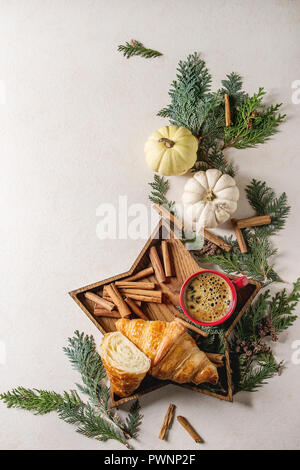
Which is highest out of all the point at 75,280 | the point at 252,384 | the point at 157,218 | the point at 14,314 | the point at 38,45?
the point at 38,45

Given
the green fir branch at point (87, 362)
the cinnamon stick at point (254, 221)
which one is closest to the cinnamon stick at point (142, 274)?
the green fir branch at point (87, 362)

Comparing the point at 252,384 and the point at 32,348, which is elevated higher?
the point at 32,348

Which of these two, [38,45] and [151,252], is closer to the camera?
[151,252]

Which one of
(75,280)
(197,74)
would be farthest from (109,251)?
(197,74)

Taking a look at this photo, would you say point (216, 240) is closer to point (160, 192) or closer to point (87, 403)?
point (160, 192)

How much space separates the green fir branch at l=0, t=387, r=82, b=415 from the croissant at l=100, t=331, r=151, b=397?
0.31 m

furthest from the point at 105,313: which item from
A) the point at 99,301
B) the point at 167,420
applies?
the point at 167,420

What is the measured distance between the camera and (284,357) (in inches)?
73.7

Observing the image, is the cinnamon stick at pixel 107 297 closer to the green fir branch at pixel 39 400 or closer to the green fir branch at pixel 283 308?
the green fir branch at pixel 39 400

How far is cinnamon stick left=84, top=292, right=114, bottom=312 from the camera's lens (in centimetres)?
182

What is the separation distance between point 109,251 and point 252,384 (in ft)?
2.99

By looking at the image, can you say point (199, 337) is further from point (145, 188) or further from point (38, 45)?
point (38, 45)

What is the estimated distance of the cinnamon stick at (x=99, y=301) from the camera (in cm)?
182

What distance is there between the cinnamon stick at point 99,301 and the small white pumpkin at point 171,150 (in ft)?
2.13
